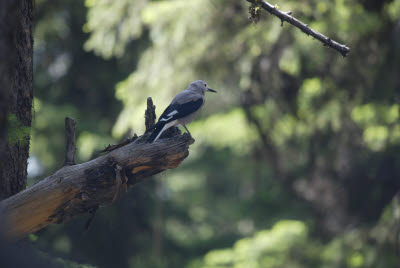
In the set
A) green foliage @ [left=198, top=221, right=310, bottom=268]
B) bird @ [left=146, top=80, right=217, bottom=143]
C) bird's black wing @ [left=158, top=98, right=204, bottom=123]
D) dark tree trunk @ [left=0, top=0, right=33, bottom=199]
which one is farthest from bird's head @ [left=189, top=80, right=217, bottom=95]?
green foliage @ [left=198, top=221, right=310, bottom=268]

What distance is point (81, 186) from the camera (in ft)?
10.7

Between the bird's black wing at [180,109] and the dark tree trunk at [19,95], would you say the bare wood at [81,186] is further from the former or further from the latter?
the bird's black wing at [180,109]

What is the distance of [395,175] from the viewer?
841 centimetres

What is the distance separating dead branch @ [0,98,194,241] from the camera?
126 inches

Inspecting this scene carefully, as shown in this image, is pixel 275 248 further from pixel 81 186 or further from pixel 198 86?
pixel 81 186

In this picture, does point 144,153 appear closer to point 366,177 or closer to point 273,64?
point 273,64

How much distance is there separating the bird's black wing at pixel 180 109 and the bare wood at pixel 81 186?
712 mm

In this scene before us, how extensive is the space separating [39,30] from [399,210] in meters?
8.15

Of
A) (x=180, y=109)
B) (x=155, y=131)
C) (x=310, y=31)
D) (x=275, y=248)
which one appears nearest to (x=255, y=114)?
(x=275, y=248)

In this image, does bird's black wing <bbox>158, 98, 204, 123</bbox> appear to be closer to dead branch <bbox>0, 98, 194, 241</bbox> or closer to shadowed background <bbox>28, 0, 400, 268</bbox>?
dead branch <bbox>0, 98, 194, 241</bbox>

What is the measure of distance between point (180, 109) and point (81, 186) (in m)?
1.57

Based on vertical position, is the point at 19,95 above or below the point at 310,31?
above

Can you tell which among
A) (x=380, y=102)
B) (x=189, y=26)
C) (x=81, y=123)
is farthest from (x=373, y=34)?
(x=81, y=123)

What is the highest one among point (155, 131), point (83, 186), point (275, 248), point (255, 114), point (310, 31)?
point (255, 114)
